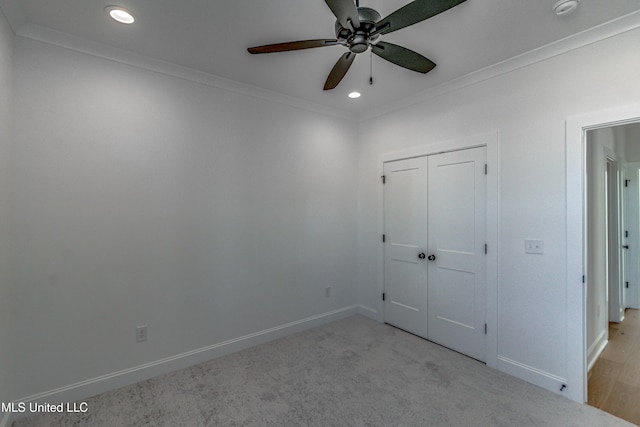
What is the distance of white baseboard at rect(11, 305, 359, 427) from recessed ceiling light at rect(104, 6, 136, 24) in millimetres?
2607

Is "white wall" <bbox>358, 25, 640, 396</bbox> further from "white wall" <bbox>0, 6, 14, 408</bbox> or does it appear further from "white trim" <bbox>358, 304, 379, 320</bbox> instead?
"white wall" <bbox>0, 6, 14, 408</bbox>

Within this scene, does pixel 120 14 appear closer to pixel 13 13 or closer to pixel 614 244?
pixel 13 13

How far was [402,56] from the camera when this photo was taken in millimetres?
1805

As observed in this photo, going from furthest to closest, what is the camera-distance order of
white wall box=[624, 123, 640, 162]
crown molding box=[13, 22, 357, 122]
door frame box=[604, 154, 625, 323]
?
1. white wall box=[624, 123, 640, 162]
2. door frame box=[604, 154, 625, 323]
3. crown molding box=[13, 22, 357, 122]

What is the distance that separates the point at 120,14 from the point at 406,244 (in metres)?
3.20

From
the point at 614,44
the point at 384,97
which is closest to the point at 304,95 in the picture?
the point at 384,97

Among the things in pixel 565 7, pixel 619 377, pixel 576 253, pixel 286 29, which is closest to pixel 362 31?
pixel 286 29

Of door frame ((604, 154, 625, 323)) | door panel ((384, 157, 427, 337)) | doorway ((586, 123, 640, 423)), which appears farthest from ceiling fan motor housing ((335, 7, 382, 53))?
door frame ((604, 154, 625, 323))

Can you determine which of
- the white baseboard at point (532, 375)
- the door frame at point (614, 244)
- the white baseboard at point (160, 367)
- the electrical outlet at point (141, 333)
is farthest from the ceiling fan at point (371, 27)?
the door frame at point (614, 244)

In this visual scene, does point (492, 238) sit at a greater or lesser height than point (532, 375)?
greater

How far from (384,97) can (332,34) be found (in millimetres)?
1378

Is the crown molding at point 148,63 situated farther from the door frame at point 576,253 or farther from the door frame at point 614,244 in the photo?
the door frame at point 614,244

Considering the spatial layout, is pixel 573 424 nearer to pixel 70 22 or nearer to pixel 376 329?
pixel 376 329

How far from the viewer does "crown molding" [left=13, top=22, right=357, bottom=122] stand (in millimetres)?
2049
